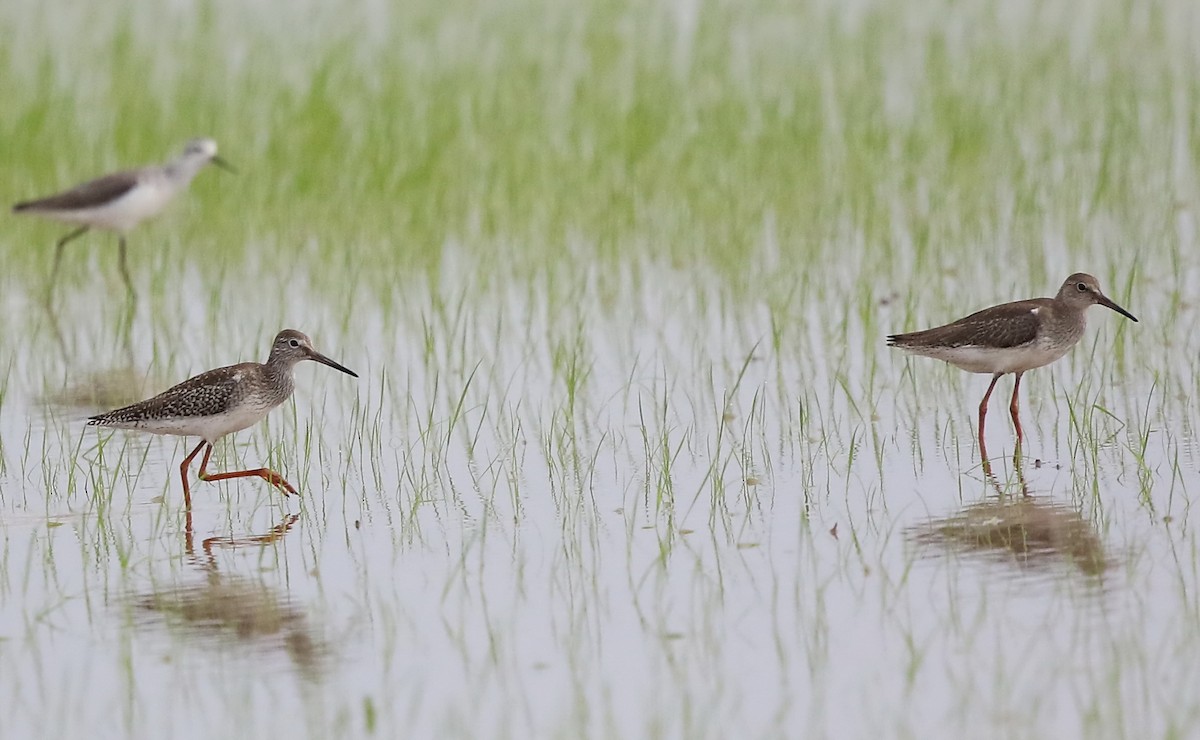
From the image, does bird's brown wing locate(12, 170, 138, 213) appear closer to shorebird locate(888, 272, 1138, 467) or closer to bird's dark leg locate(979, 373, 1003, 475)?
shorebird locate(888, 272, 1138, 467)

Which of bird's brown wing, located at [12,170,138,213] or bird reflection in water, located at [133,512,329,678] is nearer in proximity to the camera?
bird reflection in water, located at [133,512,329,678]

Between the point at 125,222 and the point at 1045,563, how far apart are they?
8.11 m

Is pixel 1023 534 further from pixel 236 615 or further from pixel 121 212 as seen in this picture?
pixel 121 212

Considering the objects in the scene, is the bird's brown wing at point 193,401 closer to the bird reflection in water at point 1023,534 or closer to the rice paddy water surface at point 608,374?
the rice paddy water surface at point 608,374

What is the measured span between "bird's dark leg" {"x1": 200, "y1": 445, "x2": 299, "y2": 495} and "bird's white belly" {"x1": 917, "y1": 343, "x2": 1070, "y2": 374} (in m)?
2.84

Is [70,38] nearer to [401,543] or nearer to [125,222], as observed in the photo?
[125,222]

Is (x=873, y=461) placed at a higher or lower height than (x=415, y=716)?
higher

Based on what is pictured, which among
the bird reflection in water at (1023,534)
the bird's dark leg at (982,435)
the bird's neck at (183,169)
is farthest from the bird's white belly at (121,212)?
the bird reflection in water at (1023,534)

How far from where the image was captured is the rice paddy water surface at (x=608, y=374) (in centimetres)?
560

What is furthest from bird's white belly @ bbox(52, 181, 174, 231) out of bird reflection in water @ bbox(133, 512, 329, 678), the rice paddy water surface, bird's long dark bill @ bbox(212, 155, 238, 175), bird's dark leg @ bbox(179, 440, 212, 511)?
bird reflection in water @ bbox(133, 512, 329, 678)

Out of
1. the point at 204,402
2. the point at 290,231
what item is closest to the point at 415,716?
the point at 204,402

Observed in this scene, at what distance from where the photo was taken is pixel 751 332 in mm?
10156

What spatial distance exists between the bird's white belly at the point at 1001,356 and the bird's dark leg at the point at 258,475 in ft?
9.31

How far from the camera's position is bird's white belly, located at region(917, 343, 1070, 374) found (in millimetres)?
8219
